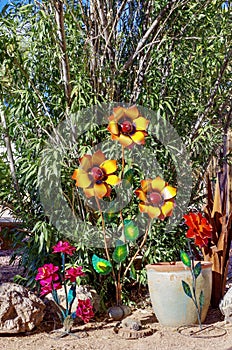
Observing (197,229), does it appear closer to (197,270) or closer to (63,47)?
(197,270)

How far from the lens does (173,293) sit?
2873mm

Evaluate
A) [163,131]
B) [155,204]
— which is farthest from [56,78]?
[155,204]

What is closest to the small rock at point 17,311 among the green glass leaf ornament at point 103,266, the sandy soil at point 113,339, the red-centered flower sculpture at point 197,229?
the sandy soil at point 113,339

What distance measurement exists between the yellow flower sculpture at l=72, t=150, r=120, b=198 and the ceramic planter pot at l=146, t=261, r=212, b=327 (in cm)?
60

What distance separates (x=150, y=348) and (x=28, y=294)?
2.68 feet

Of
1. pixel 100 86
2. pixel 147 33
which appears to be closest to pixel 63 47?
pixel 100 86

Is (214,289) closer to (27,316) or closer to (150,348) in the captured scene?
(150,348)

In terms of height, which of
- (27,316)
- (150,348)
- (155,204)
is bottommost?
(150,348)

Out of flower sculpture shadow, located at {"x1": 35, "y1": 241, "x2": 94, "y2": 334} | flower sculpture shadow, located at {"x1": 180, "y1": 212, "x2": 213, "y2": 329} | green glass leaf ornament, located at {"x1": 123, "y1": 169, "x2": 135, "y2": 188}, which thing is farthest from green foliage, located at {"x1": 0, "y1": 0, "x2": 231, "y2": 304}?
flower sculpture shadow, located at {"x1": 180, "y1": 212, "x2": 213, "y2": 329}

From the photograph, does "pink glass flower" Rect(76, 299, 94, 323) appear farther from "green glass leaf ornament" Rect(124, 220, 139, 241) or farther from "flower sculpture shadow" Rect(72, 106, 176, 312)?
"green glass leaf ornament" Rect(124, 220, 139, 241)

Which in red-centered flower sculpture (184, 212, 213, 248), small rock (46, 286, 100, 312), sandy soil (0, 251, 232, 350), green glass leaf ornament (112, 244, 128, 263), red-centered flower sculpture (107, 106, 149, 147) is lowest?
sandy soil (0, 251, 232, 350)

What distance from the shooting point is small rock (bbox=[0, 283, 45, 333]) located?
2758 mm

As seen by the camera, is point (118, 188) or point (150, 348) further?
point (118, 188)

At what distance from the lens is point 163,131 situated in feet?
11.1
